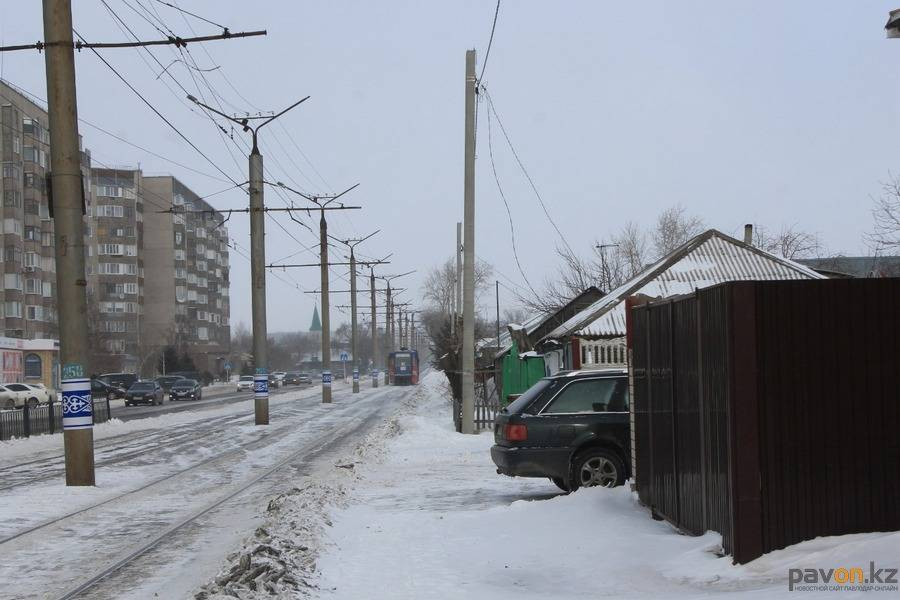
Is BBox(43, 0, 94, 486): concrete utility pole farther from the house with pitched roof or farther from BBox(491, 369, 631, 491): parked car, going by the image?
the house with pitched roof

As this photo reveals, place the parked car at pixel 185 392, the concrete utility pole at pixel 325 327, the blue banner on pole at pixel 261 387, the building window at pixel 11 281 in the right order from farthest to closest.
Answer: the building window at pixel 11 281 → the parked car at pixel 185 392 → the concrete utility pole at pixel 325 327 → the blue banner on pole at pixel 261 387

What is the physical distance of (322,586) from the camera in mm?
7812

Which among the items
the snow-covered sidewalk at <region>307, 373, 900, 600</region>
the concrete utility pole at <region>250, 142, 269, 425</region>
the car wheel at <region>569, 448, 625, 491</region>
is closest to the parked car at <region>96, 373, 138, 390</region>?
the concrete utility pole at <region>250, 142, 269, 425</region>

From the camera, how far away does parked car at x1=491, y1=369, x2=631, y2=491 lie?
13.0 m

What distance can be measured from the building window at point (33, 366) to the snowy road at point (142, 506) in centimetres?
3724

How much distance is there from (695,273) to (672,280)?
99 cm

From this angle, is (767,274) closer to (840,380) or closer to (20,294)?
(840,380)

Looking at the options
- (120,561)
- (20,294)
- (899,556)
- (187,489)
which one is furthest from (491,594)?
(20,294)

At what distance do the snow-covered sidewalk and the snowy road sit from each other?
4.51 feet

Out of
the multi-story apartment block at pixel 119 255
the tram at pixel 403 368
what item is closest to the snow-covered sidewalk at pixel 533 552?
the tram at pixel 403 368

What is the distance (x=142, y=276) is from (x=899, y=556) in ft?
394

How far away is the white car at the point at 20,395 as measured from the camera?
47.1 metres

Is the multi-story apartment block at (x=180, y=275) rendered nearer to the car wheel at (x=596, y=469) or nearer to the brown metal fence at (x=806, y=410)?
the car wheel at (x=596, y=469)

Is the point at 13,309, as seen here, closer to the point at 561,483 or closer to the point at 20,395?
the point at 20,395
